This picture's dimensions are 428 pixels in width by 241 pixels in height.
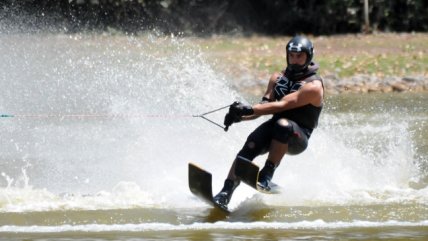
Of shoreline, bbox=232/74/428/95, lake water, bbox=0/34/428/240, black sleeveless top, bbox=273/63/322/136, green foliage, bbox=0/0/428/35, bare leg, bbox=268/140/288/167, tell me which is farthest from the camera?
green foliage, bbox=0/0/428/35

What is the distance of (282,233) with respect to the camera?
7.75 metres

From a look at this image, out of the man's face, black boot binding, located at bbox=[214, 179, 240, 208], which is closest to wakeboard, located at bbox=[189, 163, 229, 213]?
black boot binding, located at bbox=[214, 179, 240, 208]

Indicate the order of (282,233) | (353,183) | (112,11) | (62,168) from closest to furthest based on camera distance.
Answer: (282,233) < (353,183) < (62,168) < (112,11)

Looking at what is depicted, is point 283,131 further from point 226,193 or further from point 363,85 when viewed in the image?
point 363,85

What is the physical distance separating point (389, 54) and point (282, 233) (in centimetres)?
1171

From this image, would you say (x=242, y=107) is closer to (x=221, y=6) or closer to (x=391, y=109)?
(x=391, y=109)

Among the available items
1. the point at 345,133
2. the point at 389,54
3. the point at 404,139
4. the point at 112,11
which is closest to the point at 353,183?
the point at 404,139

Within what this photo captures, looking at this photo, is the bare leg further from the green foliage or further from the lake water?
the green foliage

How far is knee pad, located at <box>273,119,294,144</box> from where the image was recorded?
834cm

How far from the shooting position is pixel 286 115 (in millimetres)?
8609

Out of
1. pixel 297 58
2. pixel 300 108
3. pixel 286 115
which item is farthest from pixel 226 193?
pixel 297 58

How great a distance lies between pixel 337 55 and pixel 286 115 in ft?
35.5

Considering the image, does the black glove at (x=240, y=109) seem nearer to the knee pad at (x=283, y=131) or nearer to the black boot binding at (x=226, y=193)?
the knee pad at (x=283, y=131)

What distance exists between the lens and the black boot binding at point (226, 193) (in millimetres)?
8203
